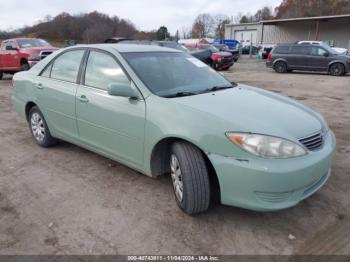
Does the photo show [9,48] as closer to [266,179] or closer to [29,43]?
[29,43]

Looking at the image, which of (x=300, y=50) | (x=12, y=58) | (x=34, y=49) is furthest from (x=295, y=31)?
(x=12, y=58)

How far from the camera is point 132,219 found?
9.96 feet

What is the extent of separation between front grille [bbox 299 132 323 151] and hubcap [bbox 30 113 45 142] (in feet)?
11.9

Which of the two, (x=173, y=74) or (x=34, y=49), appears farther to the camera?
(x=34, y=49)

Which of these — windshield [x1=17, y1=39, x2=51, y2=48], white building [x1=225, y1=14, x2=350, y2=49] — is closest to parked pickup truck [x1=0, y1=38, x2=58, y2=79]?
windshield [x1=17, y1=39, x2=51, y2=48]

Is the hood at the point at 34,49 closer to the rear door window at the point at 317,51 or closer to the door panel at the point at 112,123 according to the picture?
the door panel at the point at 112,123

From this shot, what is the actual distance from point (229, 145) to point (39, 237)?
1784mm

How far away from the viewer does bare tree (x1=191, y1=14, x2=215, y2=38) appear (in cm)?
8612

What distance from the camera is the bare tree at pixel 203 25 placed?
283ft

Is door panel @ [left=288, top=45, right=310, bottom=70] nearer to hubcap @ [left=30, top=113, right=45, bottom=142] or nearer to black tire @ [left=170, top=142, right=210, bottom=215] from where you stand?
hubcap @ [left=30, top=113, right=45, bottom=142]

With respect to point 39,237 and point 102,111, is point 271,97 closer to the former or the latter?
point 102,111

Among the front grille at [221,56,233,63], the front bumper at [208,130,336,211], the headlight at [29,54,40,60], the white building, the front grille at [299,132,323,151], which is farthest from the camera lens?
the white building

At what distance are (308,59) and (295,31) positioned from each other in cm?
2980

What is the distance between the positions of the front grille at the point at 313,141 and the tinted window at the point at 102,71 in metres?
1.81
